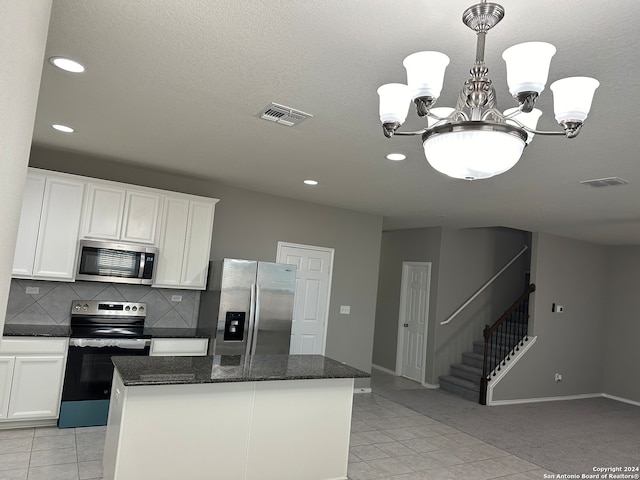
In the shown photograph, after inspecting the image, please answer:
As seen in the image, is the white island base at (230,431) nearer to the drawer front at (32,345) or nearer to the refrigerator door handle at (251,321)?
the drawer front at (32,345)

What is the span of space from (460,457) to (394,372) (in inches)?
154

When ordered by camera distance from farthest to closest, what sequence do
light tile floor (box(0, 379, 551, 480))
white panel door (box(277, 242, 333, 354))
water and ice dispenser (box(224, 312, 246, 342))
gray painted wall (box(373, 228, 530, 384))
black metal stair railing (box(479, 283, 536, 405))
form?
gray painted wall (box(373, 228, 530, 384))
black metal stair railing (box(479, 283, 536, 405))
white panel door (box(277, 242, 333, 354))
water and ice dispenser (box(224, 312, 246, 342))
light tile floor (box(0, 379, 551, 480))

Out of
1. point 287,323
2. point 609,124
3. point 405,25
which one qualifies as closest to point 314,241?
point 287,323

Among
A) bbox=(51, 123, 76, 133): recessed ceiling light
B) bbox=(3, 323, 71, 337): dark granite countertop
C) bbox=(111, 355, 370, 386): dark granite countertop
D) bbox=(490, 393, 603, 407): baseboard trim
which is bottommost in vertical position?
bbox=(490, 393, 603, 407): baseboard trim

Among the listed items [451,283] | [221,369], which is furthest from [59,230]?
[451,283]

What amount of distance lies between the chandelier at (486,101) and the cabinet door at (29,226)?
156 inches

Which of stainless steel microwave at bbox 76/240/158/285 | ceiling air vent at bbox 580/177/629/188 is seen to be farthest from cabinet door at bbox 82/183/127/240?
ceiling air vent at bbox 580/177/629/188

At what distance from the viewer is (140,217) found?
4.70m

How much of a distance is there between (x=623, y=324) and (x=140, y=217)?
8.12 metres

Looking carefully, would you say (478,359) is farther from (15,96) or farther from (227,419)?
(15,96)

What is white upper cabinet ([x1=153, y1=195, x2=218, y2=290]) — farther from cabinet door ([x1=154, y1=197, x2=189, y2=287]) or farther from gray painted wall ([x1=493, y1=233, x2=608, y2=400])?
gray painted wall ([x1=493, y1=233, x2=608, y2=400])

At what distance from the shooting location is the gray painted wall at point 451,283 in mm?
7492

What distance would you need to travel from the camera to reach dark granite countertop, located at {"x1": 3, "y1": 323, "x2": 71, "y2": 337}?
3981 mm

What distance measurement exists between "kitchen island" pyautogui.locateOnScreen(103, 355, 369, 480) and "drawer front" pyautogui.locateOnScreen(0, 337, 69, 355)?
139 cm
